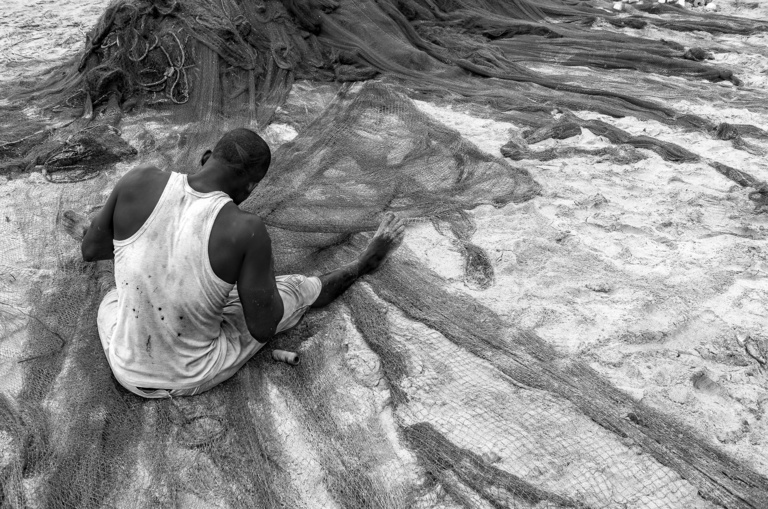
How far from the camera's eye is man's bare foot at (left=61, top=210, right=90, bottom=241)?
136 inches

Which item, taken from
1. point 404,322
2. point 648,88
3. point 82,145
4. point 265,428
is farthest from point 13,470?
point 648,88

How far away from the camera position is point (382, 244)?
3.33 meters

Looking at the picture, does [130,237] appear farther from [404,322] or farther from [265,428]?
[404,322]

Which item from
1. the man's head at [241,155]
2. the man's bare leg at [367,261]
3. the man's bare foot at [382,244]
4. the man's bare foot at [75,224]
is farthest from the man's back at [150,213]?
the man's bare foot at [75,224]

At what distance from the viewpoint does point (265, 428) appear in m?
2.42

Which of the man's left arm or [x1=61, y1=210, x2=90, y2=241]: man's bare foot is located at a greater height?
the man's left arm

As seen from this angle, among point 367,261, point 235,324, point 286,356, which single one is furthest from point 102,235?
point 367,261

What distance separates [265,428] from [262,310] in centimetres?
47

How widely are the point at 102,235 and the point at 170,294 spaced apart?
508mm

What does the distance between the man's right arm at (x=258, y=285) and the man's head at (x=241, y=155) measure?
213 millimetres

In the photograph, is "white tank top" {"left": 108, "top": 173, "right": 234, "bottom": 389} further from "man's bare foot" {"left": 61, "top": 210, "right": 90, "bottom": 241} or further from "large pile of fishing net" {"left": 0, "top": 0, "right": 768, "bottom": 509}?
"man's bare foot" {"left": 61, "top": 210, "right": 90, "bottom": 241}

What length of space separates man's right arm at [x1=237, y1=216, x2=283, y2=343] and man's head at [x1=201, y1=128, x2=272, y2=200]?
0.70ft

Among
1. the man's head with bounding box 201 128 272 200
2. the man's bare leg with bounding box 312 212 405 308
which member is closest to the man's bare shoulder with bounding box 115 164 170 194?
the man's head with bounding box 201 128 272 200

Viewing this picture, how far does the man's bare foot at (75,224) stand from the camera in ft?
11.3
